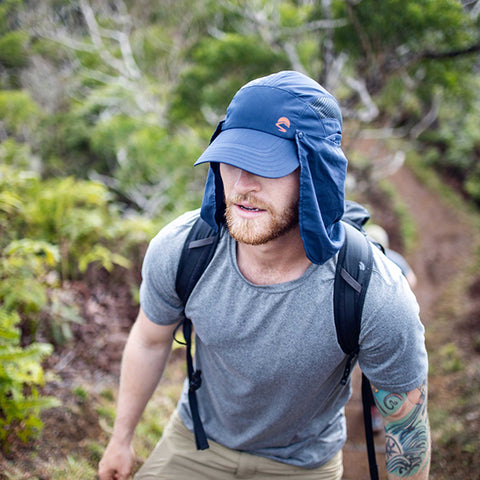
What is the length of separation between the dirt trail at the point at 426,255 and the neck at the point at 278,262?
9.94 ft

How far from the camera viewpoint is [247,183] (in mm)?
1824

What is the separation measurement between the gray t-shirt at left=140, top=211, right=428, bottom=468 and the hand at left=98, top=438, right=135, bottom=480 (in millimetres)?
571

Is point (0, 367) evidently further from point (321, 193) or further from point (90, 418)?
point (321, 193)

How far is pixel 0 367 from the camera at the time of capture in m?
2.82

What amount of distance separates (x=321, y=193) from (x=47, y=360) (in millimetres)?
3364

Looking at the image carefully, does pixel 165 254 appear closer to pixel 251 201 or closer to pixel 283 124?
pixel 251 201

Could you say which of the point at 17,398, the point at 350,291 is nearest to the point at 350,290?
the point at 350,291

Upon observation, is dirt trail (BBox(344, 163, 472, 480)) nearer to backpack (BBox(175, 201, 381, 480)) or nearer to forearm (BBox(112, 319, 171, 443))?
backpack (BBox(175, 201, 381, 480))

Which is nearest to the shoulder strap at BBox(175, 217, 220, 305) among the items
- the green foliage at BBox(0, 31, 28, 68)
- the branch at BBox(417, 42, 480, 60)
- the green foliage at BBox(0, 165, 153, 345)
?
the green foliage at BBox(0, 165, 153, 345)

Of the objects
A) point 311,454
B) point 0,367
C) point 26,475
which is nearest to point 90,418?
point 26,475

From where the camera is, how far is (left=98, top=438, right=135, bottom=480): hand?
2.29 m

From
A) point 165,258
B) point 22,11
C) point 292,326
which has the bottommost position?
point 292,326

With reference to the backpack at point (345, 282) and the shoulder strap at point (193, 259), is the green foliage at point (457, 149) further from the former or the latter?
the shoulder strap at point (193, 259)

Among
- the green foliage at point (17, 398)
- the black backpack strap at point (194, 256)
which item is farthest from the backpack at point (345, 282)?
the green foliage at point (17, 398)
